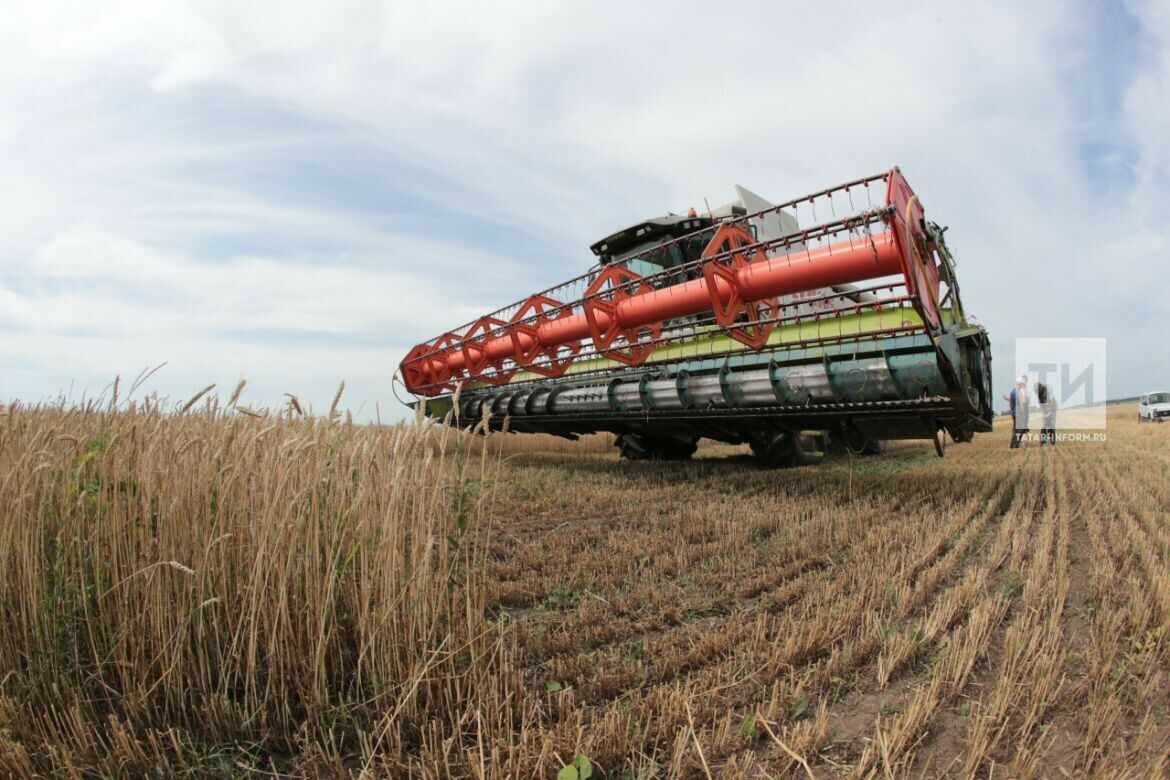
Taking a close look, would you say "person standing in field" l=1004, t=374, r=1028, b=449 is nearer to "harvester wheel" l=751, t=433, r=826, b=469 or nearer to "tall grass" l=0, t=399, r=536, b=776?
"harvester wheel" l=751, t=433, r=826, b=469

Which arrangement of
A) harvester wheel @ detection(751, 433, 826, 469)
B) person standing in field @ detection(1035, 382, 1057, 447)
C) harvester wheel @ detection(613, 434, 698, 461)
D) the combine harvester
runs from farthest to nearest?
person standing in field @ detection(1035, 382, 1057, 447) → harvester wheel @ detection(613, 434, 698, 461) → harvester wheel @ detection(751, 433, 826, 469) → the combine harvester

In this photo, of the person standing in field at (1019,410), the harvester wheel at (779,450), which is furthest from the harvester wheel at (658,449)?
the person standing in field at (1019,410)

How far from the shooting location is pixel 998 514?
4.48m

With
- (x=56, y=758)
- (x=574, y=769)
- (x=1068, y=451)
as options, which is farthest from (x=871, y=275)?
(x=1068, y=451)

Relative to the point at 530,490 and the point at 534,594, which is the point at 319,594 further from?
the point at 530,490

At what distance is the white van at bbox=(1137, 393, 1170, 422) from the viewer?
66.9ft

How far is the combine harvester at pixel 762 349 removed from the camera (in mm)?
4066

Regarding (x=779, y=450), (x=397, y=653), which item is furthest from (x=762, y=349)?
(x=397, y=653)

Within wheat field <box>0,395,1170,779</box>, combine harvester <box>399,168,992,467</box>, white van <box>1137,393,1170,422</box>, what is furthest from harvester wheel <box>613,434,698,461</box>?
white van <box>1137,393,1170,422</box>

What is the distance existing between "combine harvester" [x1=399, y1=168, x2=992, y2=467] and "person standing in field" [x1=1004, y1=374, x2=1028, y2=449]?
22.4ft

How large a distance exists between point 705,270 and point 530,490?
2.47 meters

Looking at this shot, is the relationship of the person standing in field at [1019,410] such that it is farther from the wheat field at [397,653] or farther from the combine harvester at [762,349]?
the wheat field at [397,653]

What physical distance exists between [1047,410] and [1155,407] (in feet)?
45.8

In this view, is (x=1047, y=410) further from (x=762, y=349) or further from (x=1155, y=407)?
(x=1155, y=407)
